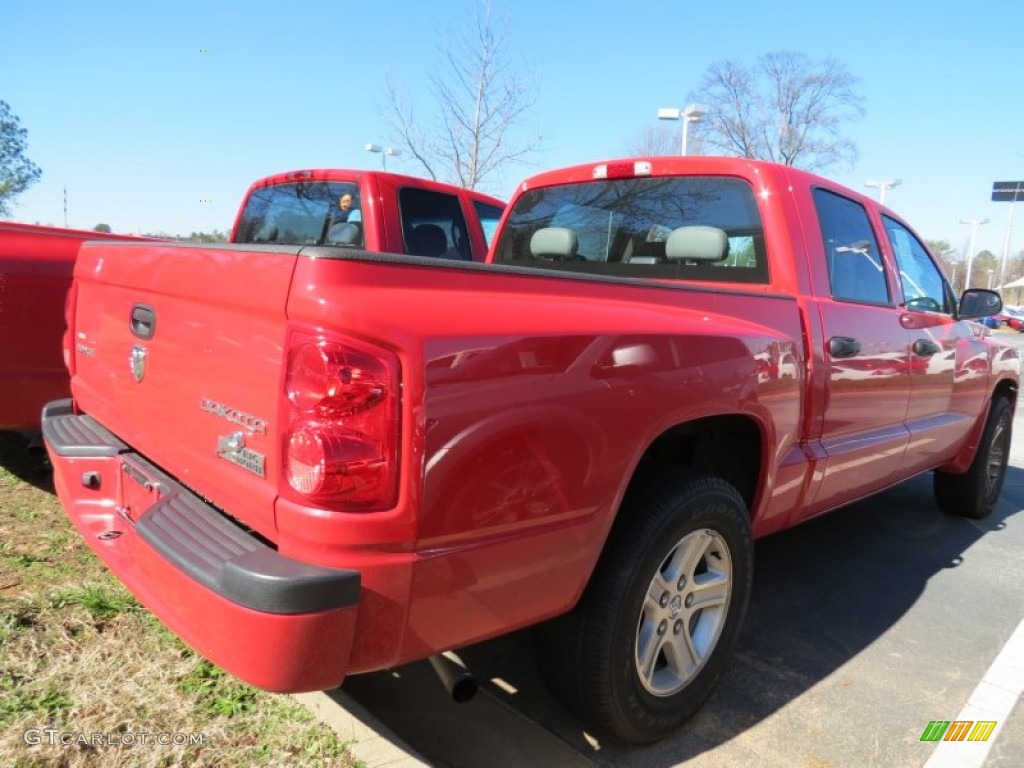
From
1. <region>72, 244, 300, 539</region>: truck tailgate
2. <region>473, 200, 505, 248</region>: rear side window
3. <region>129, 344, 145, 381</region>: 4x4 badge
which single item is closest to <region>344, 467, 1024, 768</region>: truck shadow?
<region>72, 244, 300, 539</region>: truck tailgate

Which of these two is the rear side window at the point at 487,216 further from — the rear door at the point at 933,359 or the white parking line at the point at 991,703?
the white parking line at the point at 991,703

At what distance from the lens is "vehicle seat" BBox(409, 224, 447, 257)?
544 cm

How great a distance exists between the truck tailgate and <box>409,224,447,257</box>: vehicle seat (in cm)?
286

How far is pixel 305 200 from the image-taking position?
5.68 m

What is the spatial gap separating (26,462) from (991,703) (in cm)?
522

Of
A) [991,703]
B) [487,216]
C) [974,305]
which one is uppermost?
[487,216]

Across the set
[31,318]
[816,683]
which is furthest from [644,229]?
[31,318]

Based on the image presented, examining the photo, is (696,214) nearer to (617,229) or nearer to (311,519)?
(617,229)

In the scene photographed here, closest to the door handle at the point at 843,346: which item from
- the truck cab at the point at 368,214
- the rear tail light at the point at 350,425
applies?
the rear tail light at the point at 350,425

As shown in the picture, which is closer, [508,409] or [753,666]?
[508,409]

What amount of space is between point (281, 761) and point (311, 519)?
3.08 feet

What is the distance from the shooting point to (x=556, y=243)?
12.1 feet

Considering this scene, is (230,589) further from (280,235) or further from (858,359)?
(280,235)

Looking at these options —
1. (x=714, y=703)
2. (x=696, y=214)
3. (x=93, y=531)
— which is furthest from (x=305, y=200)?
(x=714, y=703)
